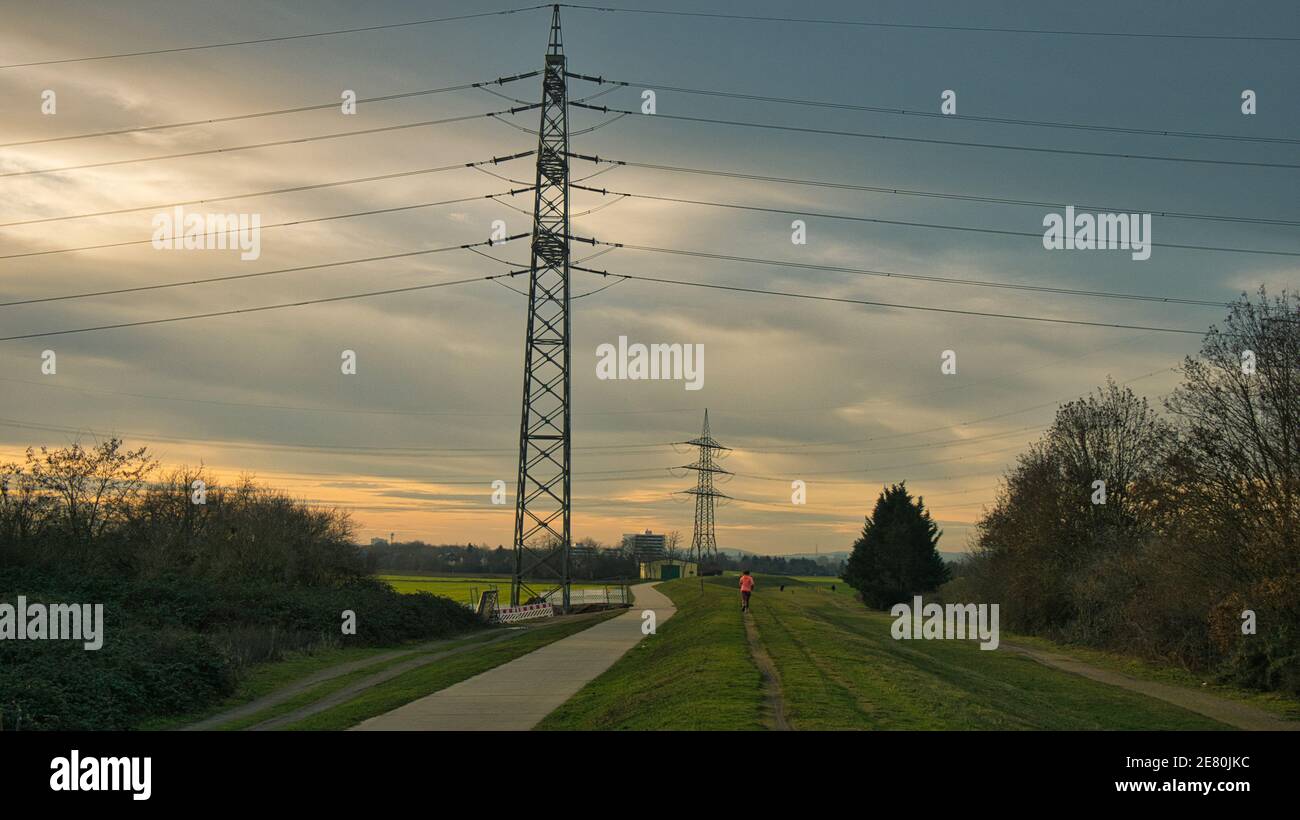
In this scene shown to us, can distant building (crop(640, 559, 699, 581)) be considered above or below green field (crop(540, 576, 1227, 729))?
below

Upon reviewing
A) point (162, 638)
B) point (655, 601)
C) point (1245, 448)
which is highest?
point (1245, 448)

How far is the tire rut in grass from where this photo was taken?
15.6 metres

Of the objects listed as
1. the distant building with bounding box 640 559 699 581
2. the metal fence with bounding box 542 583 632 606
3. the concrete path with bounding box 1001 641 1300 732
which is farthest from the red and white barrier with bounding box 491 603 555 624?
the distant building with bounding box 640 559 699 581

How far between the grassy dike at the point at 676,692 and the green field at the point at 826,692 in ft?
0.12

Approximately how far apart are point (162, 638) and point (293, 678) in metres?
4.10

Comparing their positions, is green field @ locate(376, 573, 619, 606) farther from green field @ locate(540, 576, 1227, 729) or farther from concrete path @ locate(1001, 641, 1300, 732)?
green field @ locate(540, 576, 1227, 729)

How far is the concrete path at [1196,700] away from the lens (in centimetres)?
2538

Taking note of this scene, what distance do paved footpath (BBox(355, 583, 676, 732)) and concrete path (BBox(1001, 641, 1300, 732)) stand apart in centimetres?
1621

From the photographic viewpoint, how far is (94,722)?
1889cm

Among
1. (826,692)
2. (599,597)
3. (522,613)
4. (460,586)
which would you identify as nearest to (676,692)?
(826,692)

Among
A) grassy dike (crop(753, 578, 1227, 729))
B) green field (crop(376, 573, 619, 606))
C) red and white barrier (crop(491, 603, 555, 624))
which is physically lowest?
green field (crop(376, 573, 619, 606))
